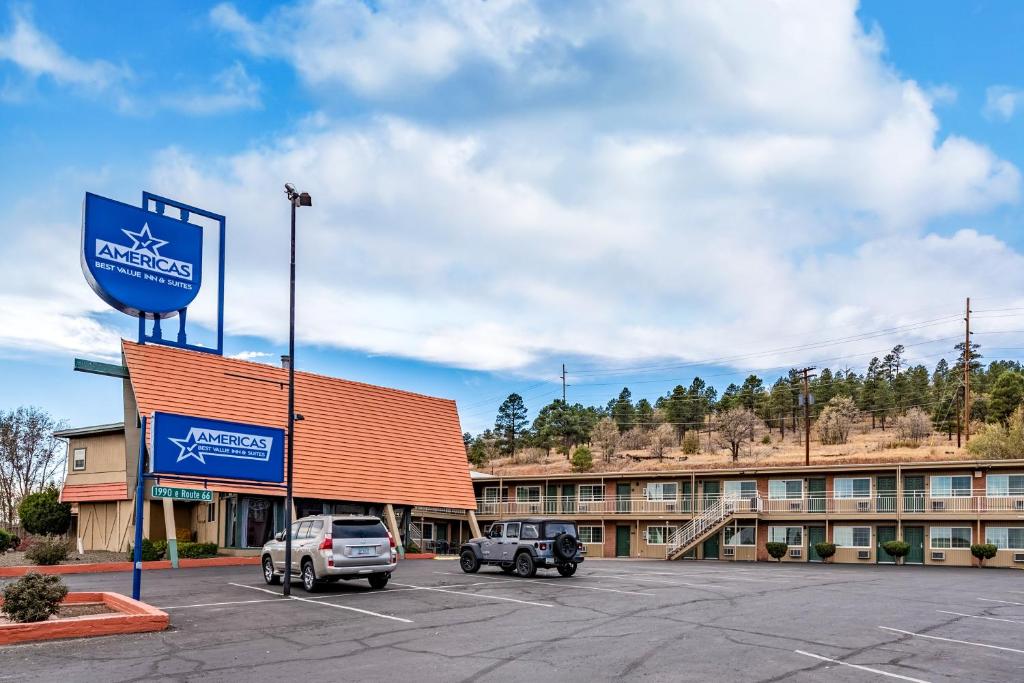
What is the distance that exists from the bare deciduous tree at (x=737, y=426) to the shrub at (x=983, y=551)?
53142mm

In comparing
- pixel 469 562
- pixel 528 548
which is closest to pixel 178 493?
pixel 528 548

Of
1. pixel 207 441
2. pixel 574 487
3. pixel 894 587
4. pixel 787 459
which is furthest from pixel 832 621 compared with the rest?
pixel 787 459

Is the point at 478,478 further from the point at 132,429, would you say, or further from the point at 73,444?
the point at 132,429

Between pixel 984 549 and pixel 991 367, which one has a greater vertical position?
pixel 991 367

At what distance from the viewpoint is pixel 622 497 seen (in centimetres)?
5478

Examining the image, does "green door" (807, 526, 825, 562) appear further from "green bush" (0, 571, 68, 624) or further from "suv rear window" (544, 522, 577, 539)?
"green bush" (0, 571, 68, 624)

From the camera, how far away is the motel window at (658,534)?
5253 centimetres

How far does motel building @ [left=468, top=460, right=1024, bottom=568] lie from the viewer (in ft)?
144

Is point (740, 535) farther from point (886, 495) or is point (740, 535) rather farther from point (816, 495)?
point (886, 495)

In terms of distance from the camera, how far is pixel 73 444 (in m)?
39.1

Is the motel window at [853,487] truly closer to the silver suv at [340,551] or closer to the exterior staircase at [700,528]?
the exterior staircase at [700,528]

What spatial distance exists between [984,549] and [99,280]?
40285 mm

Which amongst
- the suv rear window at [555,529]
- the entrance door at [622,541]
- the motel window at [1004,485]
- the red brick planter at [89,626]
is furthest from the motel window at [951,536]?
the red brick planter at [89,626]

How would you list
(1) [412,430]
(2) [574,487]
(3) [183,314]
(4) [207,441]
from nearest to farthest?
1. (4) [207,441]
2. (3) [183,314]
3. (1) [412,430]
4. (2) [574,487]
